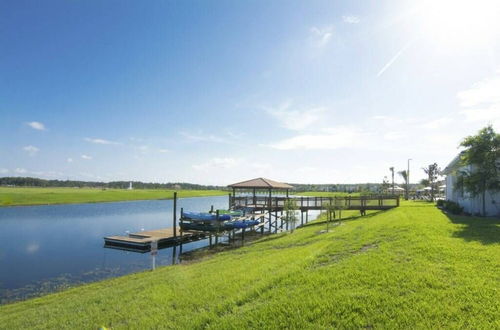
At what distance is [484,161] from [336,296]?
62.4ft

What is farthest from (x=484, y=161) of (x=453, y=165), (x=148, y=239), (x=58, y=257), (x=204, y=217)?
(x=58, y=257)

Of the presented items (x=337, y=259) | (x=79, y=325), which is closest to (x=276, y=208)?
(x=337, y=259)

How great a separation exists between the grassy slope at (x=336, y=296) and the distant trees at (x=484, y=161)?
11450mm

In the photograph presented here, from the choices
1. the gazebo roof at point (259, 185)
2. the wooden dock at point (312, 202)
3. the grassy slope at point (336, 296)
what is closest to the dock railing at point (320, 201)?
the wooden dock at point (312, 202)

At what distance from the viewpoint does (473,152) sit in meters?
19.1

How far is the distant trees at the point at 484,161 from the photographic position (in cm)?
1873

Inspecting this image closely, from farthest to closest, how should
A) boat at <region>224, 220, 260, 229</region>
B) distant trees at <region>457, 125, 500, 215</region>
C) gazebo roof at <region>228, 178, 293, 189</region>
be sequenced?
gazebo roof at <region>228, 178, 293, 189</region>
boat at <region>224, 220, 260, 229</region>
distant trees at <region>457, 125, 500, 215</region>

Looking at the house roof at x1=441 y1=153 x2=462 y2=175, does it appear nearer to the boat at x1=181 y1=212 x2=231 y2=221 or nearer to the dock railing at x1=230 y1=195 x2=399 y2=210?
the dock railing at x1=230 y1=195 x2=399 y2=210

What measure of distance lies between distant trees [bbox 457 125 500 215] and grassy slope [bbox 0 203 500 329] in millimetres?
11450

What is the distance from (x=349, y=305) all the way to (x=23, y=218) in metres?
49.6

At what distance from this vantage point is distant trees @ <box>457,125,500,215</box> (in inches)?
738

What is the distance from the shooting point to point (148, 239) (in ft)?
79.4

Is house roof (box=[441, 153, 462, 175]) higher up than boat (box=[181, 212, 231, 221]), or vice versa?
house roof (box=[441, 153, 462, 175])

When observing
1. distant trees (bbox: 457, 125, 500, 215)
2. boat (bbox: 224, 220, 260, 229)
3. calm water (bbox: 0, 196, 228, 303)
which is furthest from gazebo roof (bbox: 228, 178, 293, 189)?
distant trees (bbox: 457, 125, 500, 215)
